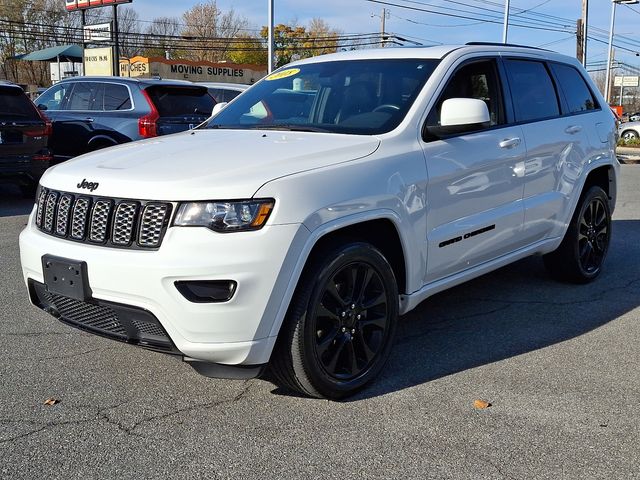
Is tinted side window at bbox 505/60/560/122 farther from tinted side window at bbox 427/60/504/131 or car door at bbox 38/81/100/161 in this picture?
car door at bbox 38/81/100/161

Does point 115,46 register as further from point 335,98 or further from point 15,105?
point 335,98

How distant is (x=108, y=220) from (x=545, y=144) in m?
3.24

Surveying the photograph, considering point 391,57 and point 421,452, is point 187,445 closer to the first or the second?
point 421,452

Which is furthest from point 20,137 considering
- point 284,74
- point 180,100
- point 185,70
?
point 185,70

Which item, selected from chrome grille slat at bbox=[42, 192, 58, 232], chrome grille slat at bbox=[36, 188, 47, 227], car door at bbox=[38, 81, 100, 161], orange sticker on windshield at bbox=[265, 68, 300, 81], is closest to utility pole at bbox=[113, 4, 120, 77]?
car door at bbox=[38, 81, 100, 161]

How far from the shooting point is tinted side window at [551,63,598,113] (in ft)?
18.8

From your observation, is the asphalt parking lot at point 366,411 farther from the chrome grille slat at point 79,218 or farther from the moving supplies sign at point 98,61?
the moving supplies sign at point 98,61

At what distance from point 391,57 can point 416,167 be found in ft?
3.65

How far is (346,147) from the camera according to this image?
375 centimetres

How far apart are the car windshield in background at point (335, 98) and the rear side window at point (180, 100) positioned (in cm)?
605

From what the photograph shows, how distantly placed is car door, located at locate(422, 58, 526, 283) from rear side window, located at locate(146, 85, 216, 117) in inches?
273

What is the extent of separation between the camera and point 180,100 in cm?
→ 1109

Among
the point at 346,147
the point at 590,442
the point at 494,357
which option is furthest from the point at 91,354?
the point at 590,442

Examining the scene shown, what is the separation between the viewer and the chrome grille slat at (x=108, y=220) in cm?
322
